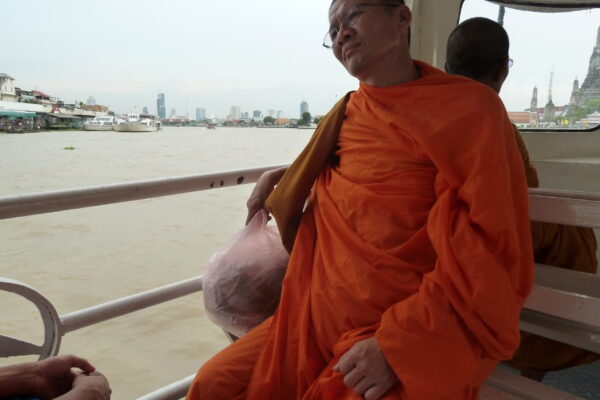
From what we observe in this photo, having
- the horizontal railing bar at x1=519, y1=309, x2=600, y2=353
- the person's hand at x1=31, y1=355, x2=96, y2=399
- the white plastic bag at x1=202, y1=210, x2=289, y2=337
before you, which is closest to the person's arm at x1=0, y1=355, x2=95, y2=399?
the person's hand at x1=31, y1=355, x2=96, y2=399

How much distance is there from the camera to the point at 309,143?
4.42ft

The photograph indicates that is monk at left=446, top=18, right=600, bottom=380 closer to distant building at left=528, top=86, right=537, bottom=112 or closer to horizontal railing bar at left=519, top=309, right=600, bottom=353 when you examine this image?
horizontal railing bar at left=519, top=309, right=600, bottom=353

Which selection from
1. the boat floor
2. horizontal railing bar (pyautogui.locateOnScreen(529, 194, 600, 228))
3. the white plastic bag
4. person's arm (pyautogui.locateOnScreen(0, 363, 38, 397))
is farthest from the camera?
the boat floor

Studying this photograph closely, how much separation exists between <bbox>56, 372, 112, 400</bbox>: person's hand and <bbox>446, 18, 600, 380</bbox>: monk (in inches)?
52.6

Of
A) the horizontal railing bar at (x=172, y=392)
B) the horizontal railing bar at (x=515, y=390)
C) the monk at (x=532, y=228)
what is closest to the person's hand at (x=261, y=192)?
the horizontal railing bar at (x=172, y=392)

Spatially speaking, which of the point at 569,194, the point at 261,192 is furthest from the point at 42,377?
the point at 569,194

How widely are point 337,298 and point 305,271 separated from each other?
17 centimetres

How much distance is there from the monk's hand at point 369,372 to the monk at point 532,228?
90cm

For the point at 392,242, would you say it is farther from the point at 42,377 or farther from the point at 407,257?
the point at 42,377

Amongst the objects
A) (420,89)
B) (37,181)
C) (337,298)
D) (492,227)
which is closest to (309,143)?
(420,89)

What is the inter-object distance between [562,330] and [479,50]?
2.97 ft

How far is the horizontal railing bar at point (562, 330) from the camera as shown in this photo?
1.34m

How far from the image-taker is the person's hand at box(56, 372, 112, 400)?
2.94ft

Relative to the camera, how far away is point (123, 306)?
149cm
